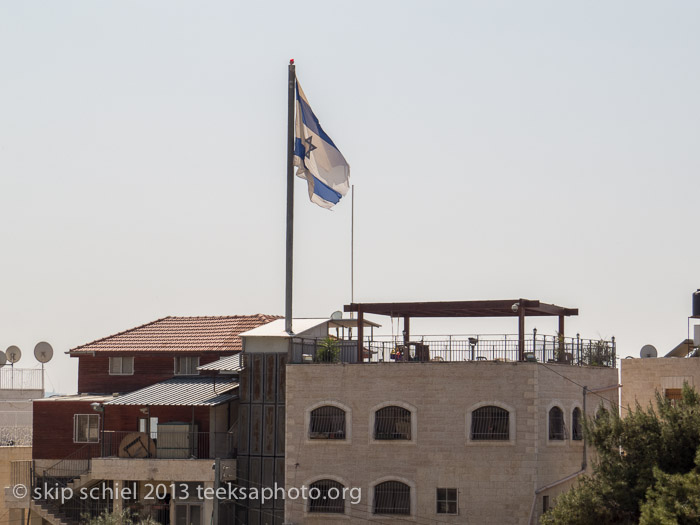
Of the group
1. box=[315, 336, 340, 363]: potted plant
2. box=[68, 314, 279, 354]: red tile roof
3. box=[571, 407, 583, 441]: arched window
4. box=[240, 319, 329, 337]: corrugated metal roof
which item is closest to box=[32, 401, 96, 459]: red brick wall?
box=[68, 314, 279, 354]: red tile roof

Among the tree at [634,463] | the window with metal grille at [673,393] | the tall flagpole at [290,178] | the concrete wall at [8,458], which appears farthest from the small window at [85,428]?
the window with metal grille at [673,393]

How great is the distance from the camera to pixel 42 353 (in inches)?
2343

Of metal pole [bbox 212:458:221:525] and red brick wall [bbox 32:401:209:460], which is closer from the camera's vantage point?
metal pole [bbox 212:458:221:525]

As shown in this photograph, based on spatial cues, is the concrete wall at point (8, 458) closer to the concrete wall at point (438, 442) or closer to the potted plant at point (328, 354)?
the concrete wall at point (438, 442)

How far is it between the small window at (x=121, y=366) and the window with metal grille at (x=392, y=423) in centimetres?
1704

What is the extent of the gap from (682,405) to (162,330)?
2857cm

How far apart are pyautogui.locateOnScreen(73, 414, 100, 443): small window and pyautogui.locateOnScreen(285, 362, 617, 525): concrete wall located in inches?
499

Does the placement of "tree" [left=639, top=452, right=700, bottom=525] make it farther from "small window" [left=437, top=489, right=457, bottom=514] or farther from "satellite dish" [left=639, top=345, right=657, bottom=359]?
"satellite dish" [left=639, top=345, right=657, bottom=359]

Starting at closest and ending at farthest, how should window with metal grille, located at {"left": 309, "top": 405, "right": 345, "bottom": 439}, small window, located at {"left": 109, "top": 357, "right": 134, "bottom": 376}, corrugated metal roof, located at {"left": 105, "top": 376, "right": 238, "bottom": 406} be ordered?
window with metal grille, located at {"left": 309, "top": 405, "right": 345, "bottom": 439} < corrugated metal roof, located at {"left": 105, "top": 376, "right": 238, "bottom": 406} < small window, located at {"left": 109, "top": 357, "right": 134, "bottom": 376}

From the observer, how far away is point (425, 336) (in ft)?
143

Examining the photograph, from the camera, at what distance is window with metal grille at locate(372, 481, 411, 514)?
1654 inches

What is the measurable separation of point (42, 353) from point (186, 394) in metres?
15.3

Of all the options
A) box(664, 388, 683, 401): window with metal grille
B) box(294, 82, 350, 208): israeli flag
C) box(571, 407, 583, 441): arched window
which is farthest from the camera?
box(664, 388, 683, 401): window with metal grille

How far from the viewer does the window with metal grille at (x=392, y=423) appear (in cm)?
4250
